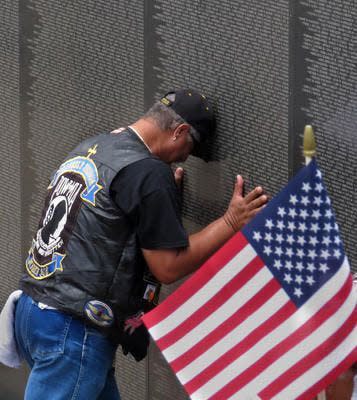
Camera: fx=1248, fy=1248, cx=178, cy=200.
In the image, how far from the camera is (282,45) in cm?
537

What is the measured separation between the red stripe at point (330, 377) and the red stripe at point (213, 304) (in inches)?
17.9

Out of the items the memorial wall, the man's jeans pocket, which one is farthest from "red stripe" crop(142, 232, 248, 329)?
the memorial wall

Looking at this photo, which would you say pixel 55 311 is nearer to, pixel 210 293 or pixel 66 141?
pixel 210 293

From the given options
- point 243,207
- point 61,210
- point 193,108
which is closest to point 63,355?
point 61,210

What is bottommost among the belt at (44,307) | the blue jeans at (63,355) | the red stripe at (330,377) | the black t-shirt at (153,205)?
the blue jeans at (63,355)

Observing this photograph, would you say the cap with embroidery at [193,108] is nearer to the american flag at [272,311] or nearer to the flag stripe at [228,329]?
the american flag at [272,311]

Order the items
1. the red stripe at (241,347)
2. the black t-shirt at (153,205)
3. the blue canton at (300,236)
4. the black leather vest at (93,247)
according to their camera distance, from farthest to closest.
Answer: the black leather vest at (93,247) < the black t-shirt at (153,205) < the red stripe at (241,347) < the blue canton at (300,236)

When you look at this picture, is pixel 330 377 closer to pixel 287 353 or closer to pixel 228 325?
pixel 287 353

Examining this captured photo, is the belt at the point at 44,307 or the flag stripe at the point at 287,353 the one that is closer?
the flag stripe at the point at 287,353

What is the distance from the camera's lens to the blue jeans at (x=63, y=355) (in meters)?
5.29

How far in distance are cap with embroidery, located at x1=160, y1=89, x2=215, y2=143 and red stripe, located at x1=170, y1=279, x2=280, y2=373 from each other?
3.62ft

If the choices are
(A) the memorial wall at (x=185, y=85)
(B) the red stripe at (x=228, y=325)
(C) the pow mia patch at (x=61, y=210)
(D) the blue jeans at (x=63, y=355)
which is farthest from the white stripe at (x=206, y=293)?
(A) the memorial wall at (x=185, y=85)

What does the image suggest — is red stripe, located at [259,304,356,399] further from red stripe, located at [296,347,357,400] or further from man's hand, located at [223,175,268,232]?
man's hand, located at [223,175,268,232]

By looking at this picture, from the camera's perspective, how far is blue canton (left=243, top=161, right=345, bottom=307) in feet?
14.8
